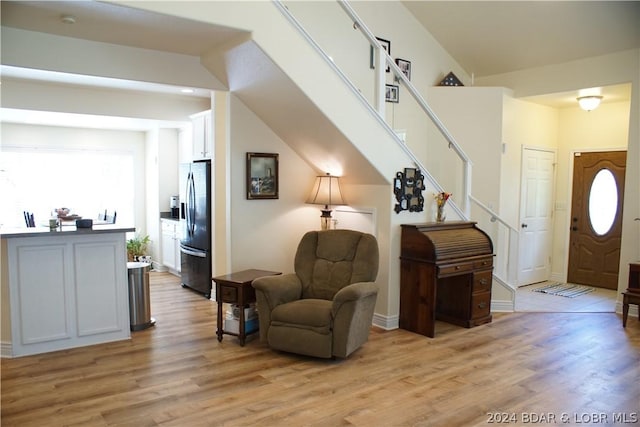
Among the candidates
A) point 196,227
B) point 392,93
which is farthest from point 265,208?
point 392,93

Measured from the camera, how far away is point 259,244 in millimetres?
5094

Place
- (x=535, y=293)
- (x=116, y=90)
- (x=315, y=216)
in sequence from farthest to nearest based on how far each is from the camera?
(x=535, y=293) < (x=116, y=90) < (x=315, y=216)

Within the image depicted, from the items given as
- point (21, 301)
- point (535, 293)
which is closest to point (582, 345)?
point (535, 293)

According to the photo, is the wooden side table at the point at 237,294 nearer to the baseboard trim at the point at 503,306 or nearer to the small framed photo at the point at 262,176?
the small framed photo at the point at 262,176

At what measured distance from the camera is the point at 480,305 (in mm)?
4770

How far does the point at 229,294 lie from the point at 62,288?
137cm

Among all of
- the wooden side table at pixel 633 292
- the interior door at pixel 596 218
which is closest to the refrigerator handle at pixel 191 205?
the wooden side table at pixel 633 292

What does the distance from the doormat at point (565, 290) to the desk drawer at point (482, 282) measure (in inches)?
81.7

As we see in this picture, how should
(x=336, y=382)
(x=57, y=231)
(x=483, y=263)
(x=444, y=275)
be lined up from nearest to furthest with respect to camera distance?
(x=336, y=382) → (x=57, y=231) → (x=444, y=275) → (x=483, y=263)

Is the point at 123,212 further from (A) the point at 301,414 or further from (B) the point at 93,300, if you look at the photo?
(A) the point at 301,414

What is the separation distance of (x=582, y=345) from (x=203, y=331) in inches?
139

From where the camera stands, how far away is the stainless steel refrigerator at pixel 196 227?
18.2 ft

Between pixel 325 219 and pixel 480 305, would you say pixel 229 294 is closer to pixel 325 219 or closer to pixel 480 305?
pixel 325 219

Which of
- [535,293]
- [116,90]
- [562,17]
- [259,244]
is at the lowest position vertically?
[535,293]
